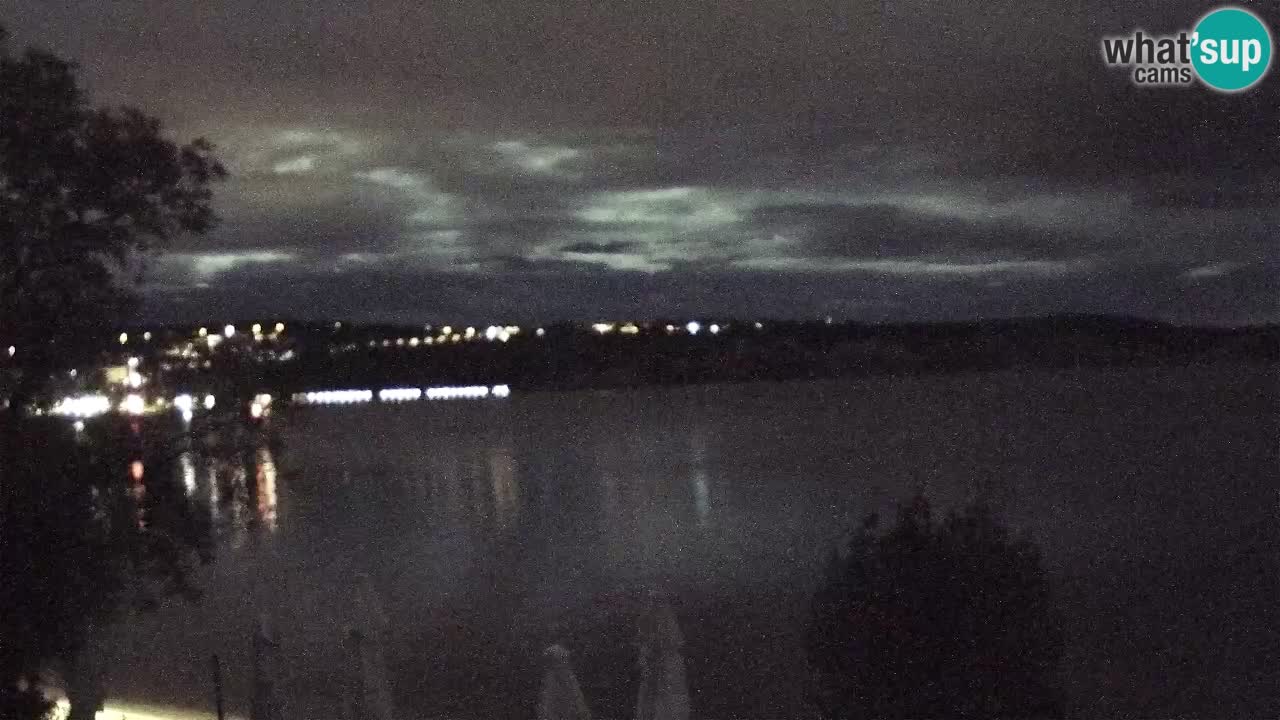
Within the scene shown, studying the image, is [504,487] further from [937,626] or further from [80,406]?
[80,406]

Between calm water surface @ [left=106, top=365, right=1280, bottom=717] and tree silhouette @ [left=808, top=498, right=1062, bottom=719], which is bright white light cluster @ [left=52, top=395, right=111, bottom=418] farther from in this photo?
tree silhouette @ [left=808, top=498, right=1062, bottom=719]

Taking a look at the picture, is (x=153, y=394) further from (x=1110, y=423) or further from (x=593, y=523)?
(x=1110, y=423)

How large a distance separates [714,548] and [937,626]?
25076mm

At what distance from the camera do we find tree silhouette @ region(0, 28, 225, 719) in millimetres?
5375

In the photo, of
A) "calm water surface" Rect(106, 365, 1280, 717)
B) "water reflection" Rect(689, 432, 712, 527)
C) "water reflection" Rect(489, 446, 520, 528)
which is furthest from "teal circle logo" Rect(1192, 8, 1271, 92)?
"water reflection" Rect(489, 446, 520, 528)

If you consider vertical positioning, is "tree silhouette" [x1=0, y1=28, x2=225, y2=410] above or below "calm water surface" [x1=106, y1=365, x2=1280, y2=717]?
above

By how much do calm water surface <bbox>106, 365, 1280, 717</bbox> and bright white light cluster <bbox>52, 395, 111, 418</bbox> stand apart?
0.66m

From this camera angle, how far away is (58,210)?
5477 millimetres

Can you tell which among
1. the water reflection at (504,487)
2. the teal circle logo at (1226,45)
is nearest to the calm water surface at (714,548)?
the water reflection at (504,487)

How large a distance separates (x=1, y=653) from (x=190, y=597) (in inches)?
35.8

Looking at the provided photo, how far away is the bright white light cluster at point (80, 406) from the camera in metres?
5.51

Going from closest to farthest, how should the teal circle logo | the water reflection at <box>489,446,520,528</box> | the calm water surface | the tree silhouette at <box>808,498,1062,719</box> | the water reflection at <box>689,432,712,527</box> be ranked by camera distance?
the teal circle logo
the tree silhouette at <box>808,498,1062,719</box>
the calm water surface
the water reflection at <box>689,432,712,527</box>
the water reflection at <box>489,446,520,528</box>

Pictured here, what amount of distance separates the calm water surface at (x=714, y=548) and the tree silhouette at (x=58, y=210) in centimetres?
96

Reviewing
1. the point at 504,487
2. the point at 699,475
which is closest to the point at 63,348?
the point at 699,475
